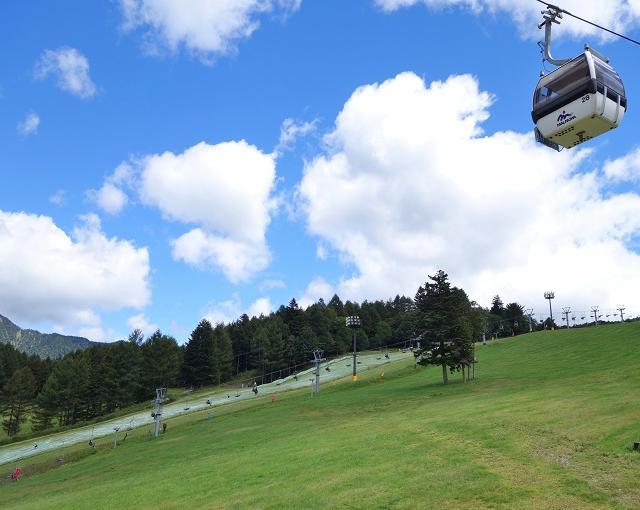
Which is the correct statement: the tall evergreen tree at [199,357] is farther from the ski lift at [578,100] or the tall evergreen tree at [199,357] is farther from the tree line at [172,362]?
the ski lift at [578,100]

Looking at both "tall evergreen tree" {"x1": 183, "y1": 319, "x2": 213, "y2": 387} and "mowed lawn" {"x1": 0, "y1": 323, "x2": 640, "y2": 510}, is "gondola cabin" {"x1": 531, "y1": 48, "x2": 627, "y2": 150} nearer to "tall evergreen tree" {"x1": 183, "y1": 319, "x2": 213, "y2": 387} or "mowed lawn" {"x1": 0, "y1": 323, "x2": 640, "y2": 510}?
"mowed lawn" {"x1": 0, "y1": 323, "x2": 640, "y2": 510}

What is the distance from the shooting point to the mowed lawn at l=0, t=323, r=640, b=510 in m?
15.7

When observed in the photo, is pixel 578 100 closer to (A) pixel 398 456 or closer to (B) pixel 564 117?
(B) pixel 564 117

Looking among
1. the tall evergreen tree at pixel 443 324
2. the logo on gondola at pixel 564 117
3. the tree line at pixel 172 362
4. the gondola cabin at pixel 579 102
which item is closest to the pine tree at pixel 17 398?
the tree line at pixel 172 362

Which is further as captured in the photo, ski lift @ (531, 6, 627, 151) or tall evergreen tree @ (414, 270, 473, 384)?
tall evergreen tree @ (414, 270, 473, 384)

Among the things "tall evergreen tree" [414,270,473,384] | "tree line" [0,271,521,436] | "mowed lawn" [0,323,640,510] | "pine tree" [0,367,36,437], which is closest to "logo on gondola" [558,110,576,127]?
"mowed lawn" [0,323,640,510]

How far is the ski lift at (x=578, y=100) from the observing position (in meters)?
14.7

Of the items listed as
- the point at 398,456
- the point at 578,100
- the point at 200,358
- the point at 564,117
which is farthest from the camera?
the point at 200,358

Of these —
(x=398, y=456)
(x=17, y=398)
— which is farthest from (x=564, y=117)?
(x=17, y=398)

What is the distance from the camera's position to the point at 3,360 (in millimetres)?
132750

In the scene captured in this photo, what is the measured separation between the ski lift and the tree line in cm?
4414

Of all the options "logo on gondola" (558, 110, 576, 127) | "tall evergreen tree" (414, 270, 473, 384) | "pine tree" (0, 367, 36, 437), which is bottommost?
"pine tree" (0, 367, 36, 437)

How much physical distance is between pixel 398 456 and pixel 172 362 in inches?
4285

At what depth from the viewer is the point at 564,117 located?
50.5 ft
